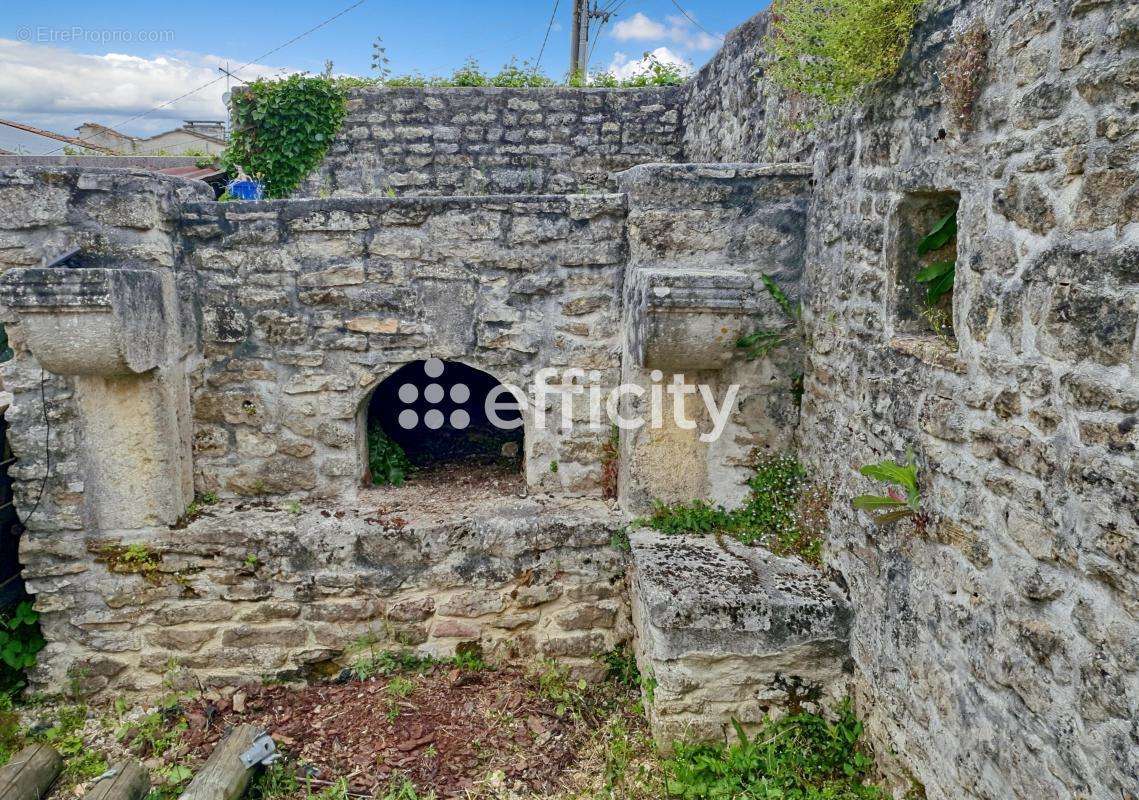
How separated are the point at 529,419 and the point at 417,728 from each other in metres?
1.60

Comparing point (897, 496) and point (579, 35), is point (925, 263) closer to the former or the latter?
point (897, 496)

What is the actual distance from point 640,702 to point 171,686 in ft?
7.85

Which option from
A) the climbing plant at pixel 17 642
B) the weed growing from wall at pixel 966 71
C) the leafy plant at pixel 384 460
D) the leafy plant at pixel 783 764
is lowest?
the leafy plant at pixel 783 764

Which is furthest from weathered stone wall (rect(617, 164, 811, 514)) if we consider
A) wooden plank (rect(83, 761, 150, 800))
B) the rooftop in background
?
the rooftop in background

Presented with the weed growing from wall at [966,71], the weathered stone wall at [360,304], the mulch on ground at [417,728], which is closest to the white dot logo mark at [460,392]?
the weathered stone wall at [360,304]

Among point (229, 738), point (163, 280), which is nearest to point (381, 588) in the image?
point (229, 738)

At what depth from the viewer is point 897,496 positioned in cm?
271

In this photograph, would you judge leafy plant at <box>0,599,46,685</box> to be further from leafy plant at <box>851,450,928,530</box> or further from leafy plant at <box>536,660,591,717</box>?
leafy plant at <box>851,450,928,530</box>

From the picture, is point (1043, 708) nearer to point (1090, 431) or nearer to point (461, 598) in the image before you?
point (1090, 431)

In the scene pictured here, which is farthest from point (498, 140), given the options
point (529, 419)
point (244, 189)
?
point (529, 419)

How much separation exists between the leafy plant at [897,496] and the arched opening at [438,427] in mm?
2257

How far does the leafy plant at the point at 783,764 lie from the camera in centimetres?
295

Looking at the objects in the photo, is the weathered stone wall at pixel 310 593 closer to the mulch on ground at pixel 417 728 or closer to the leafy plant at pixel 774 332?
the mulch on ground at pixel 417 728

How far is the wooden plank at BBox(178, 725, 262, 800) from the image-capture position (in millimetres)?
3047
